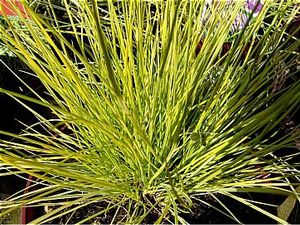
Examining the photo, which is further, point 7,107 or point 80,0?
point 7,107

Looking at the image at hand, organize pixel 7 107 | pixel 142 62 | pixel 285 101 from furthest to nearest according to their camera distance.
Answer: pixel 7 107, pixel 142 62, pixel 285 101

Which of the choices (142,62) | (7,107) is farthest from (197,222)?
(7,107)

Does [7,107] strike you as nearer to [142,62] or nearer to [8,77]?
[8,77]

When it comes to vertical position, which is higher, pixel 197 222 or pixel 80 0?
pixel 80 0

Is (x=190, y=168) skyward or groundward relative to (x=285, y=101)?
groundward

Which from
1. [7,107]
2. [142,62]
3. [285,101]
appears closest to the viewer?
[285,101]

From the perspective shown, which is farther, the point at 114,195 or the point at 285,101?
the point at 114,195

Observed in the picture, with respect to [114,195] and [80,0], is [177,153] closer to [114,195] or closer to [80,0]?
[114,195]

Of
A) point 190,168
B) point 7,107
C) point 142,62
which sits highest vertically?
point 142,62

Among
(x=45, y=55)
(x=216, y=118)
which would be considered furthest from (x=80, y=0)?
(x=216, y=118)
